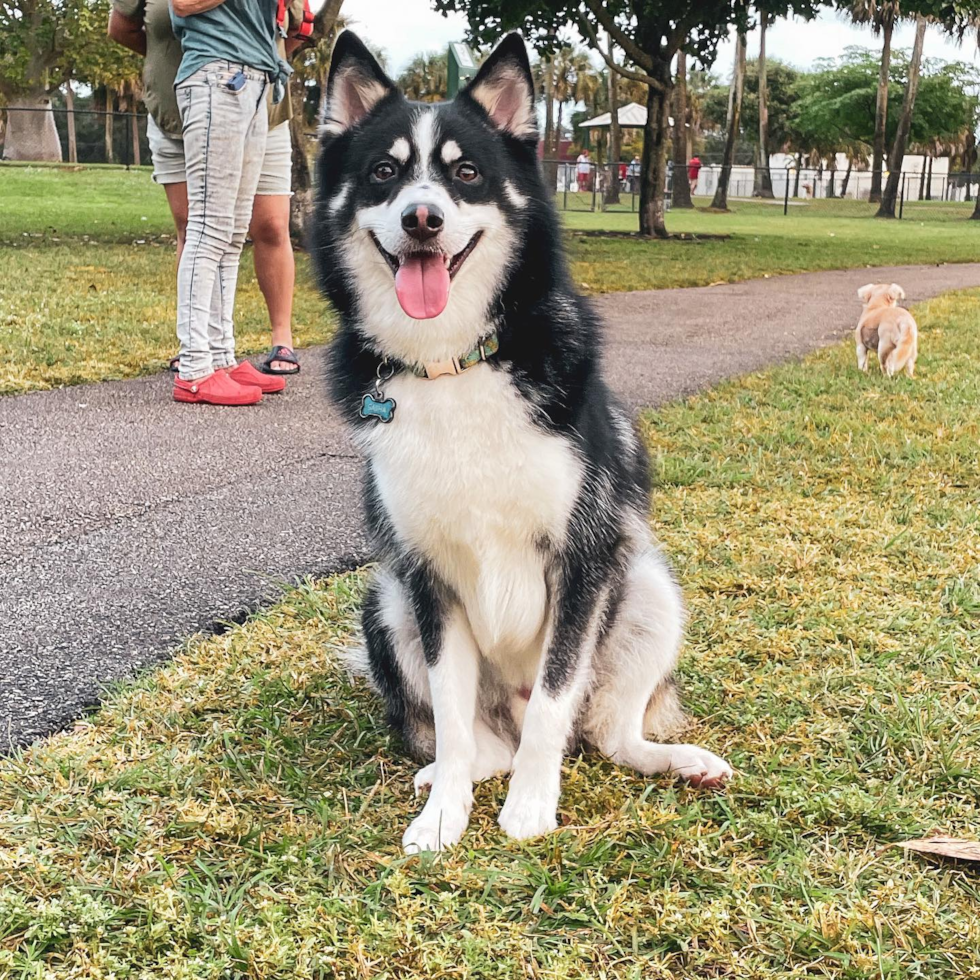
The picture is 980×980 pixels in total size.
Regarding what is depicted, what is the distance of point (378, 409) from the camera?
94.3 inches

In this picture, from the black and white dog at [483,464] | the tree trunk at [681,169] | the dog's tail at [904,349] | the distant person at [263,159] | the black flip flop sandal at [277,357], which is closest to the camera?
the black and white dog at [483,464]

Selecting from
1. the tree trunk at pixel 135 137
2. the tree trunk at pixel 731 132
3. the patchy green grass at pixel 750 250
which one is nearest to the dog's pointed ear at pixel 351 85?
the patchy green grass at pixel 750 250

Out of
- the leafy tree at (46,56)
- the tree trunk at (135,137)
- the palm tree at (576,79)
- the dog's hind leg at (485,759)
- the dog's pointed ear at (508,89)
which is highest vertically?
the palm tree at (576,79)

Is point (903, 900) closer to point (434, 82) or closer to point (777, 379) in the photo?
point (777, 379)

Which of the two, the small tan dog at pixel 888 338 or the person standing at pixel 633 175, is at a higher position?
the person standing at pixel 633 175

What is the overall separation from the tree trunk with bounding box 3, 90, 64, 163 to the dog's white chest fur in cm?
4128

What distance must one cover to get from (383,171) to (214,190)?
11.2 feet

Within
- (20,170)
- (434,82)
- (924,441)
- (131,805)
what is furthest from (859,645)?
(434,82)

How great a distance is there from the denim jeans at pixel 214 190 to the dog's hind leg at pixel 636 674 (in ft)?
12.7

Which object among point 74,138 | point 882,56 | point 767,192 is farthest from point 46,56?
point 882,56

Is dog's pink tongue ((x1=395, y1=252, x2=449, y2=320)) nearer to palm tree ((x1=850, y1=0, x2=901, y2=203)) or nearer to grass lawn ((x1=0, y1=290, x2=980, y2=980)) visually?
grass lawn ((x1=0, y1=290, x2=980, y2=980))

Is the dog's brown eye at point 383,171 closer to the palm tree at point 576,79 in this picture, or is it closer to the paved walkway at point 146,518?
the paved walkway at point 146,518

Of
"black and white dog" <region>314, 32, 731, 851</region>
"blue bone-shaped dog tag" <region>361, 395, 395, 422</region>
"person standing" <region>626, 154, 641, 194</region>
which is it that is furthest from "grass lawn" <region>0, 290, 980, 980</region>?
→ "person standing" <region>626, 154, 641, 194</region>

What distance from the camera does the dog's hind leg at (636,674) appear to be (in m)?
2.50
